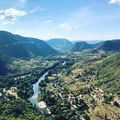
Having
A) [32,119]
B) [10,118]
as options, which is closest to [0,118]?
[10,118]

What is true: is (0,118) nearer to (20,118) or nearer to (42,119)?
(20,118)

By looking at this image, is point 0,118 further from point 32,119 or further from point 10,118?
point 32,119

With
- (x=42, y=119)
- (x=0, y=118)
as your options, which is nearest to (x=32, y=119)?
(x=42, y=119)

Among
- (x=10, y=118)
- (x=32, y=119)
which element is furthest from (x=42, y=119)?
(x=10, y=118)

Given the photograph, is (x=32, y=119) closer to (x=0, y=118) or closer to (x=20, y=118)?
(x=20, y=118)
